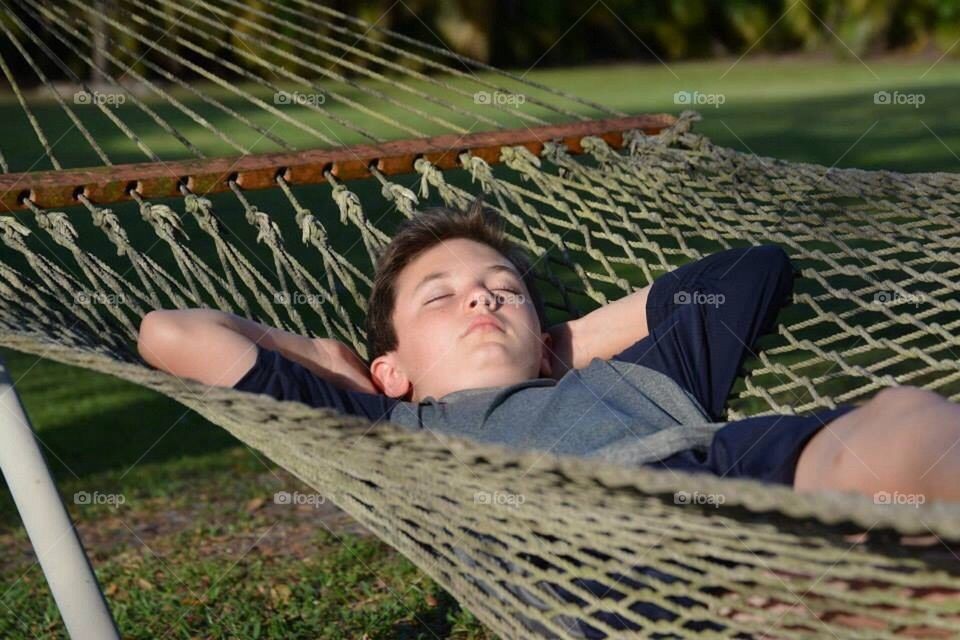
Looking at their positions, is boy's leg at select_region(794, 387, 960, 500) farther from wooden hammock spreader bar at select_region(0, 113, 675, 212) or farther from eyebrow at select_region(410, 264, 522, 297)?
wooden hammock spreader bar at select_region(0, 113, 675, 212)

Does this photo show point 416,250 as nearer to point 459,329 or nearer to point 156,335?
point 459,329

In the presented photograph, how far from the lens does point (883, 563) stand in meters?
1.22

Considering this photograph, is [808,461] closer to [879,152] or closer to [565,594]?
[565,594]

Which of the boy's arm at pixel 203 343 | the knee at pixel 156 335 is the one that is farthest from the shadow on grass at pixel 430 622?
the knee at pixel 156 335

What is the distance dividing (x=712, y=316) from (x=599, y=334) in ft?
0.69

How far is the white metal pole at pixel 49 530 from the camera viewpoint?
5.96 feet

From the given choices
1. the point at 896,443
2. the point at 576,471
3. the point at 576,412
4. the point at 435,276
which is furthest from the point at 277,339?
the point at 896,443

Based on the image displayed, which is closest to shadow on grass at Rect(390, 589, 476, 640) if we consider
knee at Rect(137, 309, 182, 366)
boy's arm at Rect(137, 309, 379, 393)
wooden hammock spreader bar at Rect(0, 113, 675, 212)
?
boy's arm at Rect(137, 309, 379, 393)

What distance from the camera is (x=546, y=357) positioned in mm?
2203

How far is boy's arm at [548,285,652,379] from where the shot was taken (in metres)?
2.21

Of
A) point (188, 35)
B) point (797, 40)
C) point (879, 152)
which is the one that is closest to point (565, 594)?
point (879, 152)

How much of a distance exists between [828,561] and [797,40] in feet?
46.3

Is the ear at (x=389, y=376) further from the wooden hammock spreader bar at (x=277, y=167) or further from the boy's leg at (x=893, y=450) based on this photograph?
the boy's leg at (x=893, y=450)

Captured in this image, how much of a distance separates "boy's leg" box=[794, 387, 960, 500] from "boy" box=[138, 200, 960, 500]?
0.20 ft
